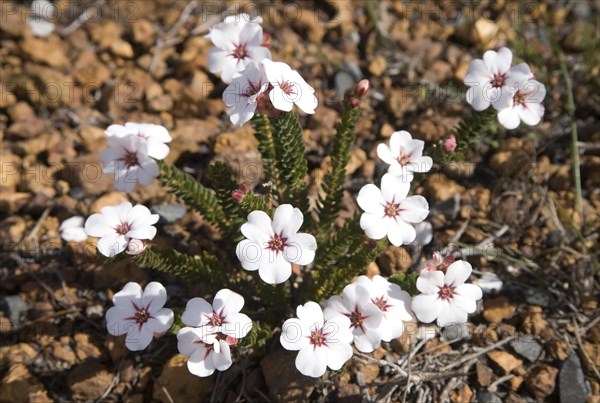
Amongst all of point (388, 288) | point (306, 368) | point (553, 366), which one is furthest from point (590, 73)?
point (306, 368)

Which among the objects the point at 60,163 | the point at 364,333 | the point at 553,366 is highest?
the point at 364,333

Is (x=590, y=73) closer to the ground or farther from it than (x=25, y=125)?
farther from it

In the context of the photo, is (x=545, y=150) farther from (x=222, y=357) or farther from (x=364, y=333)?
(x=222, y=357)

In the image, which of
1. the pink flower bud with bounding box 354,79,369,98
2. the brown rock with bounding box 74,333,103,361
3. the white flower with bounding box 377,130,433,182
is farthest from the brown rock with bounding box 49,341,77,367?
the pink flower bud with bounding box 354,79,369,98

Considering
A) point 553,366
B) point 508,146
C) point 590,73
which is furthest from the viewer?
point 590,73

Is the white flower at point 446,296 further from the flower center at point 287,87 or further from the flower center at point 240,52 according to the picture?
the flower center at point 240,52

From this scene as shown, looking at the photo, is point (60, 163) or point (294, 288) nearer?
→ point (294, 288)

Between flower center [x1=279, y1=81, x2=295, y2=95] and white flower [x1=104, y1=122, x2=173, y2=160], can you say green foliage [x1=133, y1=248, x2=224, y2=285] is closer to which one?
white flower [x1=104, y1=122, x2=173, y2=160]
